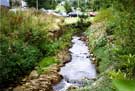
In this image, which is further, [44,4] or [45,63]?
[44,4]

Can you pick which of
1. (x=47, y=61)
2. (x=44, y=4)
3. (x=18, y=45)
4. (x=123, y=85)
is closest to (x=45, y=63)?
(x=47, y=61)

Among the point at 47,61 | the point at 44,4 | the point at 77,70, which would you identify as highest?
the point at 44,4

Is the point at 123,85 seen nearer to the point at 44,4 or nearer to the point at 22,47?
the point at 22,47

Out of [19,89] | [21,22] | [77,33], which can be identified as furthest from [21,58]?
[77,33]

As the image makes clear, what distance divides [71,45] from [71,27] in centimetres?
502

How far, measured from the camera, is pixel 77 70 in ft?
30.1

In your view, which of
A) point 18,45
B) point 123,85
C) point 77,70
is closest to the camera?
point 123,85

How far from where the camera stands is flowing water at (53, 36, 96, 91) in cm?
794

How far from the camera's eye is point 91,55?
36.0 feet

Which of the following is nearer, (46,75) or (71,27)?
(46,75)

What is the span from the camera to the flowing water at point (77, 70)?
26.0ft

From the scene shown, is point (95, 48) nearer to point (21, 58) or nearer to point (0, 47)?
point (21, 58)

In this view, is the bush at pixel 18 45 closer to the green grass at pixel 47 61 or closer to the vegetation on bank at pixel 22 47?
the vegetation on bank at pixel 22 47

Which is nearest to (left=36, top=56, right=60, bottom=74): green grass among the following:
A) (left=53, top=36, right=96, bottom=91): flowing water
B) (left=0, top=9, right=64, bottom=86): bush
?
(left=0, top=9, right=64, bottom=86): bush
